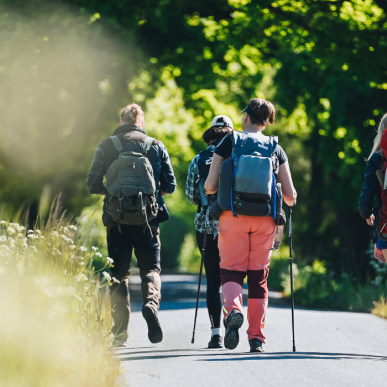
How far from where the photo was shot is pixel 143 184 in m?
6.11

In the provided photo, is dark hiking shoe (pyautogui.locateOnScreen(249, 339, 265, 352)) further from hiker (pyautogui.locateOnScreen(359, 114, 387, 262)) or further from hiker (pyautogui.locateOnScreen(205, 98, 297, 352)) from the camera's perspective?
hiker (pyautogui.locateOnScreen(359, 114, 387, 262))

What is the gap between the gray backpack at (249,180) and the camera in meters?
5.48

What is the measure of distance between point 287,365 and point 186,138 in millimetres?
20597

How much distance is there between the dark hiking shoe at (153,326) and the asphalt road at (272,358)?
0.13 meters

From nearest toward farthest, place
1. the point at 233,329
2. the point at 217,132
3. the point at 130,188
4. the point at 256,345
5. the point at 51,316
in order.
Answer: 1. the point at 51,316
2. the point at 233,329
3. the point at 256,345
4. the point at 130,188
5. the point at 217,132

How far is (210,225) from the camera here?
20.6 ft

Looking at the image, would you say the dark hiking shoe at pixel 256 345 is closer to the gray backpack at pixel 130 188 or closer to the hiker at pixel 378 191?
the hiker at pixel 378 191

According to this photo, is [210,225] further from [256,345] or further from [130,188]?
[256,345]

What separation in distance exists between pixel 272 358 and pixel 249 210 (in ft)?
3.66

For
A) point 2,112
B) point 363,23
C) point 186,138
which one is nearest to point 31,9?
point 2,112

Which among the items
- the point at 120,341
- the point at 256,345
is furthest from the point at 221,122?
the point at 120,341

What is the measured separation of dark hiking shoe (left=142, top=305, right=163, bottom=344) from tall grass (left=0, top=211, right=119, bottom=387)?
477mm

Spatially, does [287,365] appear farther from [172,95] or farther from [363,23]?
[172,95]

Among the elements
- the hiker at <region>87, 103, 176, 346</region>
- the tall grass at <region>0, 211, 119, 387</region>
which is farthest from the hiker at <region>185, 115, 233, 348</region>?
the tall grass at <region>0, 211, 119, 387</region>
